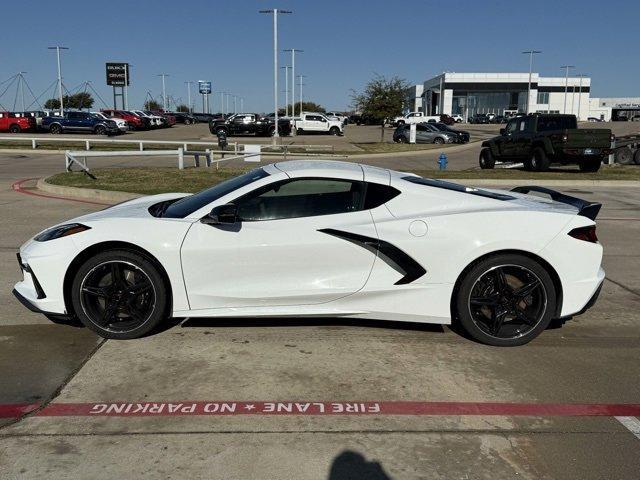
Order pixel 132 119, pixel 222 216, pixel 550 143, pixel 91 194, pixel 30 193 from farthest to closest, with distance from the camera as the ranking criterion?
pixel 132 119 → pixel 550 143 → pixel 30 193 → pixel 91 194 → pixel 222 216

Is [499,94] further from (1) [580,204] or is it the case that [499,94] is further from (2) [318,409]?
(2) [318,409]

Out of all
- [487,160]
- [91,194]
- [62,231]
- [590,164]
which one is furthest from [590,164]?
[62,231]

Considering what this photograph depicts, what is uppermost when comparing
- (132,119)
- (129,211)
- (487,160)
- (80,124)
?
(132,119)

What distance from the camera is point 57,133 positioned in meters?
44.2

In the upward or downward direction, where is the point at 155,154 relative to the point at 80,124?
downward

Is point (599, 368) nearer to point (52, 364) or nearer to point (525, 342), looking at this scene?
point (525, 342)

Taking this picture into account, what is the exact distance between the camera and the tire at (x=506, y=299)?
4.56m

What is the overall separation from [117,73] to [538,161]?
61.8 meters

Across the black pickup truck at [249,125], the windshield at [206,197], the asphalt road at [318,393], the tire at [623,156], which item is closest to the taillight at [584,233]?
the asphalt road at [318,393]

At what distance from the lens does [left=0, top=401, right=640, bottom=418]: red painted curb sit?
11.6 ft

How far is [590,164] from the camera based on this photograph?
1952cm

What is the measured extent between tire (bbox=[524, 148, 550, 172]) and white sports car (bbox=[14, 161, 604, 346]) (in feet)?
51.9

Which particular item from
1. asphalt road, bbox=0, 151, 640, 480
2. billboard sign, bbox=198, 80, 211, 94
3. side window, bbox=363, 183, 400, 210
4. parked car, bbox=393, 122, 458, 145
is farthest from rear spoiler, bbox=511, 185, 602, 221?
billboard sign, bbox=198, 80, 211, 94

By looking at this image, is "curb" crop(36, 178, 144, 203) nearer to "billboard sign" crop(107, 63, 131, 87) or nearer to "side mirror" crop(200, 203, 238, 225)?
"side mirror" crop(200, 203, 238, 225)
